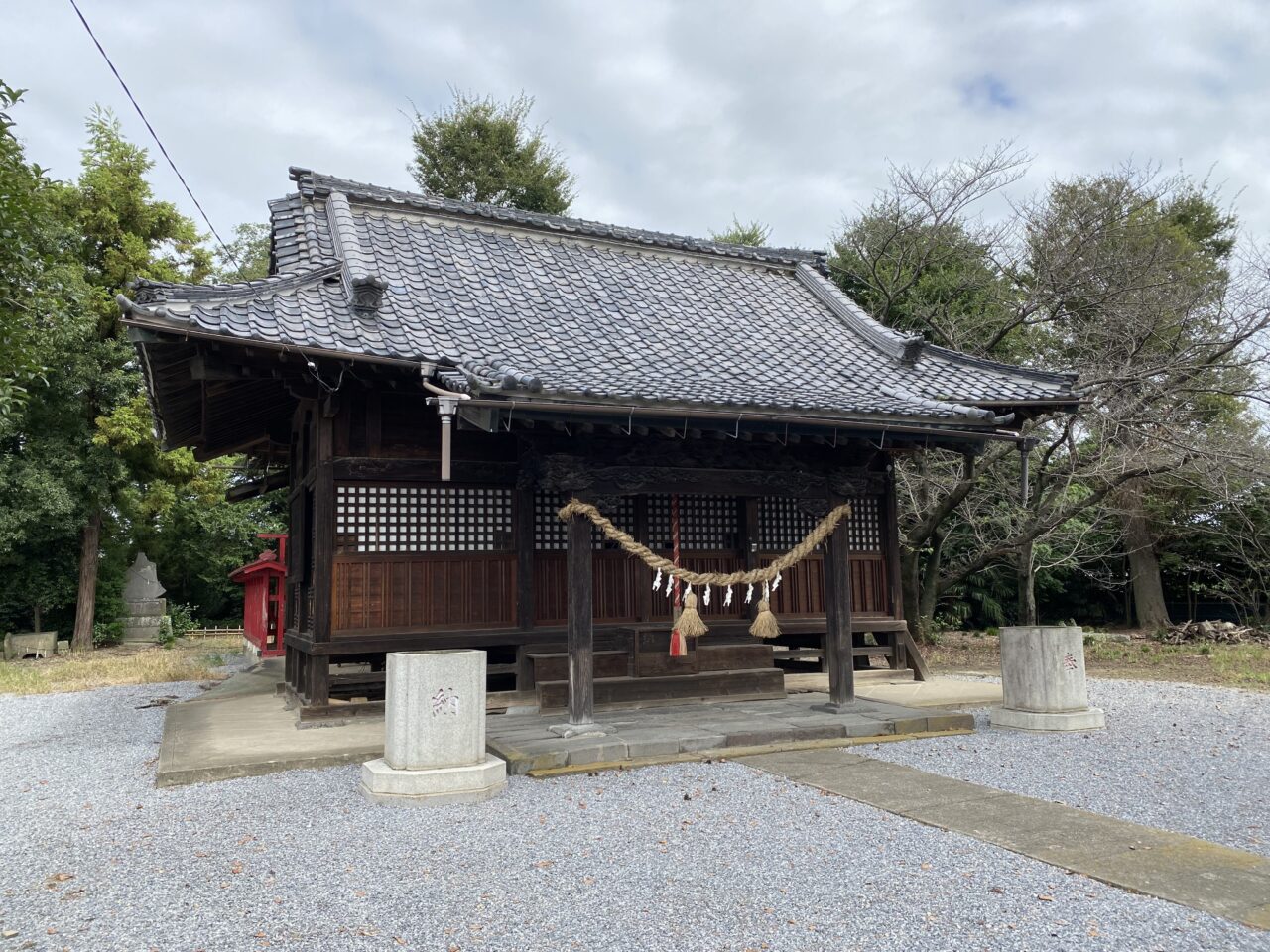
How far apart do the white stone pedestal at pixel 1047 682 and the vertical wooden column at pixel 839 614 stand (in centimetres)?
141

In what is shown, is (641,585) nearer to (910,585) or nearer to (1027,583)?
(910,585)

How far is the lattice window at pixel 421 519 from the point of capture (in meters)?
8.17

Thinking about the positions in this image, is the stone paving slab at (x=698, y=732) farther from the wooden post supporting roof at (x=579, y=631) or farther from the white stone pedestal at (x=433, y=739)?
the white stone pedestal at (x=433, y=739)

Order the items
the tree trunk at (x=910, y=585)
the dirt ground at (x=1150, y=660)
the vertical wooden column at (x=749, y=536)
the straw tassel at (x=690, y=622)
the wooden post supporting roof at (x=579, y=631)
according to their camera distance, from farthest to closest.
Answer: the tree trunk at (x=910, y=585) → the dirt ground at (x=1150, y=660) → the vertical wooden column at (x=749, y=536) → the straw tassel at (x=690, y=622) → the wooden post supporting roof at (x=579, y=631)

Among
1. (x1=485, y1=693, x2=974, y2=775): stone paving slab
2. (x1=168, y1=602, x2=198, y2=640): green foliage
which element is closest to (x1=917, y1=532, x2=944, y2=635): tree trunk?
(x1=485, y1=693, x2=974, y2=775): stone paving slab

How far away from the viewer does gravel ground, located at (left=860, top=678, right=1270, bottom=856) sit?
5.23 metres

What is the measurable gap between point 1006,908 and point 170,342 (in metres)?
6.91

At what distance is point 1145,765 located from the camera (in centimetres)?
661

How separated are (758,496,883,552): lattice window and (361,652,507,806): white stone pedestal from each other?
196 inches

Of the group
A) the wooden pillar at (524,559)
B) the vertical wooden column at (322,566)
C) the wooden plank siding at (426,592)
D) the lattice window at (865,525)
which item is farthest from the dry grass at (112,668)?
the lattice window at (865,525)

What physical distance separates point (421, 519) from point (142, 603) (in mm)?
19027

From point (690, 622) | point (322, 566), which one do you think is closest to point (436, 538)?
point (322, 566)

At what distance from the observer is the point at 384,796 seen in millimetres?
5500

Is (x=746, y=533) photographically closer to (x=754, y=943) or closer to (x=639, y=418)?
(x=639, y=418)
